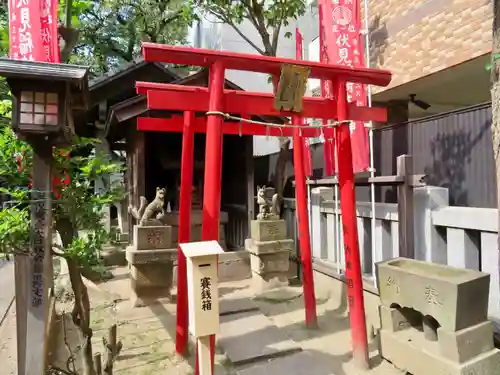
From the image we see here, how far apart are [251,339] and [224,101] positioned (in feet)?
10.8

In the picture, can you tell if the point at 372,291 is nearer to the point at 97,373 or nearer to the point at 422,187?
the point at 422,187

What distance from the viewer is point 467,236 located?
459 centimetres

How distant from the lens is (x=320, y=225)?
7824 millimetres

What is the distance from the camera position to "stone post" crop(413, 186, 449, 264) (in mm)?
5016

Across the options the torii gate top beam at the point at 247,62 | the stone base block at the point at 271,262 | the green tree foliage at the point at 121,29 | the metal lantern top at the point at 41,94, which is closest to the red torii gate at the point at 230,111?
the torii gate top beam at the point at 247,62

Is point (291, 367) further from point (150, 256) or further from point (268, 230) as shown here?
point (268, 230)

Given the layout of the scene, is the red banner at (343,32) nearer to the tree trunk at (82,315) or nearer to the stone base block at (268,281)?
the stone base block at (268,281)

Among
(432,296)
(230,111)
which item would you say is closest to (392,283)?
(432,296)

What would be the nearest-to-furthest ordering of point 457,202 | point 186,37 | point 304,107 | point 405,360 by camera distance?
point 405,360
point 304,107
point 457,202
point 186,37

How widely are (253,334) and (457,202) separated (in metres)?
3.57

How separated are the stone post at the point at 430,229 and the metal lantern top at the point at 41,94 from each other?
185 inches

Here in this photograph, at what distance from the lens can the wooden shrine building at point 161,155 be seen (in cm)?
869

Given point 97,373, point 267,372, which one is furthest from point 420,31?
point 97,373

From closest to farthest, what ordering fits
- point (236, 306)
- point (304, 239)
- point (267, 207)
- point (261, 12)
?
point (304, 239) < point (236, 306) < point (267, 207) < point (261, 12)
